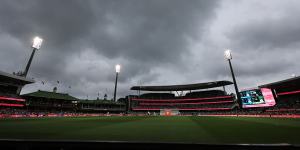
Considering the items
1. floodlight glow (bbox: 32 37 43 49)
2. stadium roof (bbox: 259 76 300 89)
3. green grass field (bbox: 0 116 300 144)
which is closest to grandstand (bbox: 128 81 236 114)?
stadium roof (bbox: 259 76 300 89)

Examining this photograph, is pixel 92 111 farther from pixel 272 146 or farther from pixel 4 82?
pixel 272 146

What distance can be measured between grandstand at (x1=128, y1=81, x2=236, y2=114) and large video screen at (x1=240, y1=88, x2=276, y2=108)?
106 ft

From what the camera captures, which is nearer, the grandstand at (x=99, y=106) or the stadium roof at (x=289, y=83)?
the stadium roof at (x=289, y=83)

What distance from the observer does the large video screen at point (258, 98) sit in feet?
160

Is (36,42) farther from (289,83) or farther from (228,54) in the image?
(289,83)

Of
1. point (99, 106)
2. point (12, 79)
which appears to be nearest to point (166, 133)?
point (12, 79)

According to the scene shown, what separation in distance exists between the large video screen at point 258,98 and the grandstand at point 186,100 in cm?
3224

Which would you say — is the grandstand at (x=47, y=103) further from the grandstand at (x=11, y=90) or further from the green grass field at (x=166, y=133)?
the green grass field at (x=166, y=133)

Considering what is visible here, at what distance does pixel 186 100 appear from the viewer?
4188 inches

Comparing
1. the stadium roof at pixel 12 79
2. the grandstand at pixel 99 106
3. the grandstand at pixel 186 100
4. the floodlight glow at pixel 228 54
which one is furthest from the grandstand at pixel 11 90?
the floodlight glow at pixel 228 54

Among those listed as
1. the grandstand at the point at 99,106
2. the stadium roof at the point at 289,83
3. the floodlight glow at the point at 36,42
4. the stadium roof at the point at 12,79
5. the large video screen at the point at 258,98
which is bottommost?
the grandstand at the point at 99,106

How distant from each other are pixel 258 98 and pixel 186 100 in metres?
57.1

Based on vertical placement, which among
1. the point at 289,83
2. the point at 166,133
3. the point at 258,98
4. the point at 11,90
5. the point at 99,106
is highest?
the point at 11,90

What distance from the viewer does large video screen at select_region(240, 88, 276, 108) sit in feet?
160
